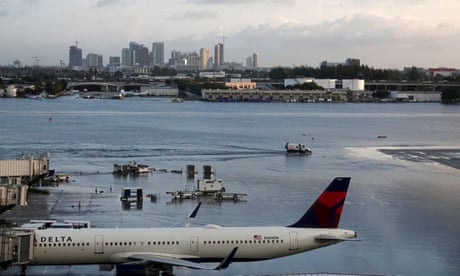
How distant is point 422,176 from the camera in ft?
→ 185

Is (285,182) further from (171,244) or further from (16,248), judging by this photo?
(16,248)

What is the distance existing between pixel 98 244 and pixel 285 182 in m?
29.6

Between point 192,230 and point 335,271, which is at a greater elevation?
point 192,230

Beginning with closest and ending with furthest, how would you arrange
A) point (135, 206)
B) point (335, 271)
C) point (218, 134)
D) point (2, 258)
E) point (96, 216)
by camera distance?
point (2, 258) < point (335, 271) < point (96, 216) < point (135, 206) < point (218, 134)

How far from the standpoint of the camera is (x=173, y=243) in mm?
25062

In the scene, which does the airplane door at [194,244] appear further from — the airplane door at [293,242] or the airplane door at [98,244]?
the airplane door at [293,242]

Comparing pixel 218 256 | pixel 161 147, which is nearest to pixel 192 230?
pixel 218 256

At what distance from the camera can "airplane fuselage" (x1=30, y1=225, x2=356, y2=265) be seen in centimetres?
2481

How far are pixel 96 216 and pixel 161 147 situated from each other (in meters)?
43.8

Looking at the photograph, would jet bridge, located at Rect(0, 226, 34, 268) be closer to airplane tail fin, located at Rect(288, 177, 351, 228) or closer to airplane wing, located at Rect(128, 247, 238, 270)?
airplane wing, located at Rect(128, 247, 238, 270)

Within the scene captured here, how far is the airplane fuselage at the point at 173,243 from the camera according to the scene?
977 inches

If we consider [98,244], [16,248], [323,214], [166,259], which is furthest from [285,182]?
[16,248]

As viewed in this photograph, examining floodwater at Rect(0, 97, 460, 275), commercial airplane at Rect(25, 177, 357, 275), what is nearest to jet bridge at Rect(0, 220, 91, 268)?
commercial airplane at Rect(25, 177, 357, 275)

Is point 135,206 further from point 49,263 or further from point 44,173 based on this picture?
point 49,263
